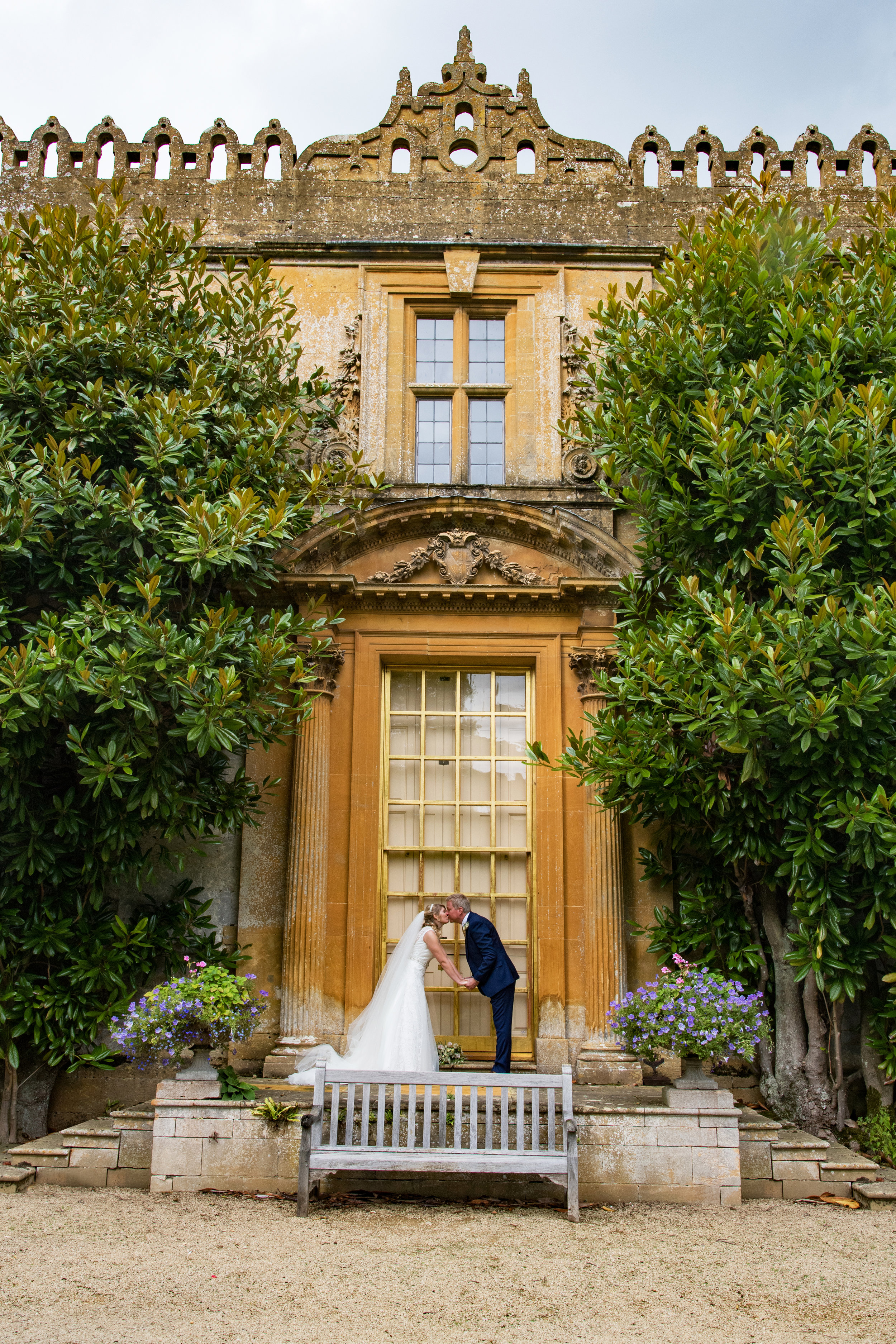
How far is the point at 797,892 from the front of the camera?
26.2ft

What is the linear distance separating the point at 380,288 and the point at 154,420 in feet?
12.7

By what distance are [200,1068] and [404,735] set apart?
12.4 ft

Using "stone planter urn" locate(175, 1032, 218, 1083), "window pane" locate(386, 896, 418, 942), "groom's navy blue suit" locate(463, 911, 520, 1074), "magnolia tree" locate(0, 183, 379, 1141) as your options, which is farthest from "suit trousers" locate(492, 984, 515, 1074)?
"magnolia tree" locate(0, 183, 379, 1141)

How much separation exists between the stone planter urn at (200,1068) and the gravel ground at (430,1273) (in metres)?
0.71

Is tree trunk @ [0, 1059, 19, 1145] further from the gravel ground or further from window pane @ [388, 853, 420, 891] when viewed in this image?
window pane @ [388, 853, 420, 891]

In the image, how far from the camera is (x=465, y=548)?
403 inches

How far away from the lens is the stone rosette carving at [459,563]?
10.1m

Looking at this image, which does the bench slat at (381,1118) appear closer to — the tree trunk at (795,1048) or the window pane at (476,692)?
the tree trunk at (795,1048)

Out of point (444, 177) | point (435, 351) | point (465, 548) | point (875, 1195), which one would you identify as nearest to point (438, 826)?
point (465, 548)

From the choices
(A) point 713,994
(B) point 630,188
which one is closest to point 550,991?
(A) point 713,994

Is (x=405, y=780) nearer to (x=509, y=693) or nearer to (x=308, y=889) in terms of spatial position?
(x=509, y=693)

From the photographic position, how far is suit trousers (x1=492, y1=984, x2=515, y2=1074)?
801 centimetres

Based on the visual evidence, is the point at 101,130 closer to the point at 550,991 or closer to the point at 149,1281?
the point at 550,991

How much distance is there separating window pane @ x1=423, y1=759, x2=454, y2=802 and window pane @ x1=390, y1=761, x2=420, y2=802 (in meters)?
0.08
